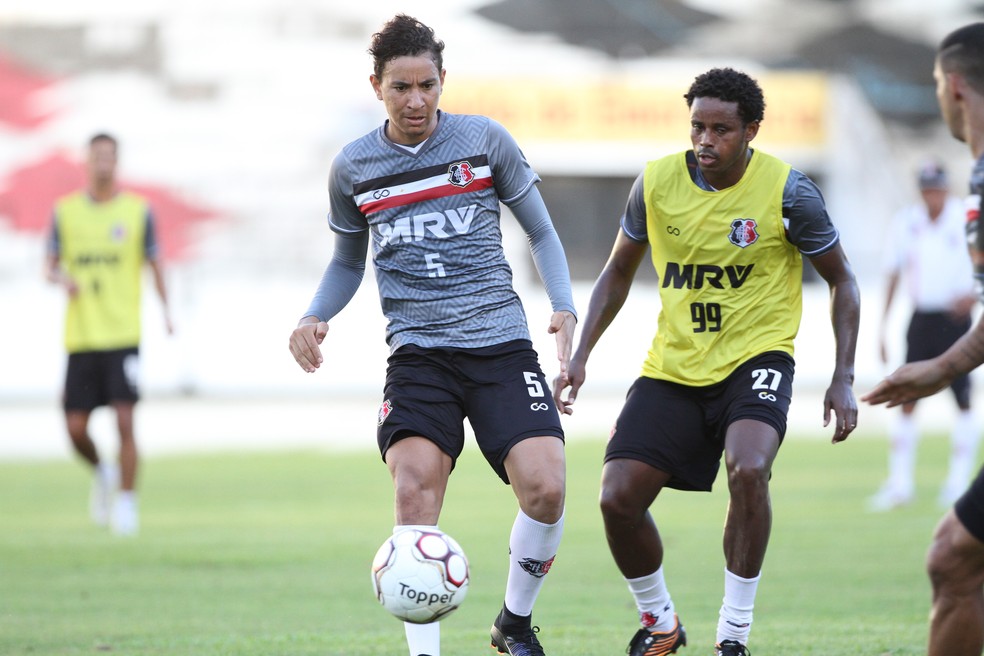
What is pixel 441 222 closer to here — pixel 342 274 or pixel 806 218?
pixel 342 274

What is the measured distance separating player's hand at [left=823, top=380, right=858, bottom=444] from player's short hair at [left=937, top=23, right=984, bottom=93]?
153 cm

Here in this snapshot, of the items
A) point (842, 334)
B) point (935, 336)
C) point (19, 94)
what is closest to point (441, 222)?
point (842, 334)

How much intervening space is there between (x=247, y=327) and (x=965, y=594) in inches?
859

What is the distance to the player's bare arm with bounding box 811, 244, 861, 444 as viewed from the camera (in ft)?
18.1

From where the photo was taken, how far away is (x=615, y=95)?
3462 centimetres

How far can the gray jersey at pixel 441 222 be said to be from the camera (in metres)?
5.52

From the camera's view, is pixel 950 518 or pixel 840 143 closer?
pixel 950 518

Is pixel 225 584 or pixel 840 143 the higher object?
pixel 840 143

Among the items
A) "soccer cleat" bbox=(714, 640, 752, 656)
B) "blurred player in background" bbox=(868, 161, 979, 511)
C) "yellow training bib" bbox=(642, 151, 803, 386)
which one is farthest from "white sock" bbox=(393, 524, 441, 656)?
"blurred player in background" bbox=(868, 161, 979, 511)

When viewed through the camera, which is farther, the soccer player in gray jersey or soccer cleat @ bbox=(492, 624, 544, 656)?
soccer cleat @ bbox=(492, 624, 544, 656)

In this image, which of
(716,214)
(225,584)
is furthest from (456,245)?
(225,584)

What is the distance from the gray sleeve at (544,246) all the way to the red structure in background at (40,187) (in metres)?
27.4

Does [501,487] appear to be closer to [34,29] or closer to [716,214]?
[716,214]

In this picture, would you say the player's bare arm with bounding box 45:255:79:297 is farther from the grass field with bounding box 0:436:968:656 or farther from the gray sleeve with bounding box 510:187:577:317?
the gray sleeve with bounding box 510:187:577:317
